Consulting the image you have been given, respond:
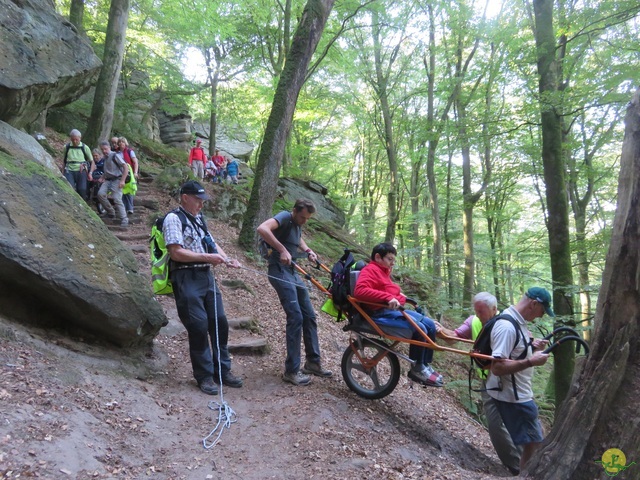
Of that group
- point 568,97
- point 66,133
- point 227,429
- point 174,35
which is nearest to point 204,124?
point 174,35

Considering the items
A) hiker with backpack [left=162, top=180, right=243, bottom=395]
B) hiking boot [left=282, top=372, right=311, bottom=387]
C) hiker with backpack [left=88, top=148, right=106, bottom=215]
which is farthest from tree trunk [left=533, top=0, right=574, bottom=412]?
hiker with backpack [left=88, top=148, right=106, bottom=215]

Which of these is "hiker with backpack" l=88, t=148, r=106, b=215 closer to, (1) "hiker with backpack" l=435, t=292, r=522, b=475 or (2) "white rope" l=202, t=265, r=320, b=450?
(2) "white rope" l=202, t=265, r=320, b=450

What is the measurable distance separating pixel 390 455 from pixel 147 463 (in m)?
2.13

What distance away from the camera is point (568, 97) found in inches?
270

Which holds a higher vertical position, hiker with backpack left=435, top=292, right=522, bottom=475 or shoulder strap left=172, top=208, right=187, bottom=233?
shoulder strap left=172, top=208, right=187, bottom=233

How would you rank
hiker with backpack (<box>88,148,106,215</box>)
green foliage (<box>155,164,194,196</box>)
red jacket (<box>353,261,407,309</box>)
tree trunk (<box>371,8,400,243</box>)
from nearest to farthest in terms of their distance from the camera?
red jacket (<box>353,261,407,309</box>), hiker with backpack (<box>88,148,106,215</box>), green foliage (<box>155,164,194,196</box>), tree trunk (<box>371,8,400,243</box>)

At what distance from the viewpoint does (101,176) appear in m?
9.52

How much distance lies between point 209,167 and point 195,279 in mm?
14465

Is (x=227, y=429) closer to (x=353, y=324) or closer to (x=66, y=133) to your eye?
(x=353, y=324)

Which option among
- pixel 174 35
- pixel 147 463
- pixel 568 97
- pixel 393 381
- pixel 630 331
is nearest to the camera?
pixel 630 331

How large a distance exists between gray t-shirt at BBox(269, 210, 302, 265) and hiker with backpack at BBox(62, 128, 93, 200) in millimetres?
6692

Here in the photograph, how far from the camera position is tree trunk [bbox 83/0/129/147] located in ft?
36.5

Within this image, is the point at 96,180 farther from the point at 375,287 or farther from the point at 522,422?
the point at 522,422

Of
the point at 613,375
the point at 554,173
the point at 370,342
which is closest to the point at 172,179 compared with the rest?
the point at 370,342
